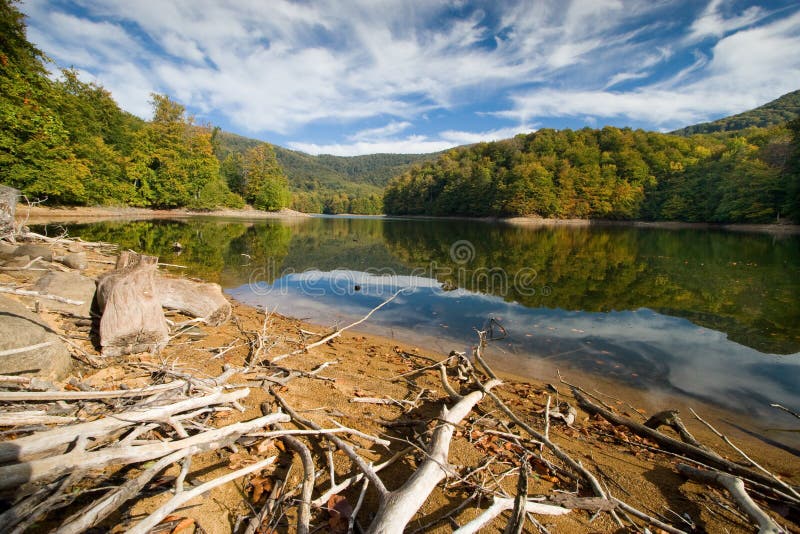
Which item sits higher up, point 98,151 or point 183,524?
point 98,151

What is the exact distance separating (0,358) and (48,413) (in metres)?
1.25

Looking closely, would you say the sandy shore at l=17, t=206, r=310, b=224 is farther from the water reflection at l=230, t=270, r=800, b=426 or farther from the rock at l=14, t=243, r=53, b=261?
the water reflection at l=230, t=270, r=800, b=426

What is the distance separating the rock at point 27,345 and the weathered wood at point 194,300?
2.38 metres

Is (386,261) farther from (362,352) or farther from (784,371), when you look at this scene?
(784,371)

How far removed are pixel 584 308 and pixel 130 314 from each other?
34.7 feet

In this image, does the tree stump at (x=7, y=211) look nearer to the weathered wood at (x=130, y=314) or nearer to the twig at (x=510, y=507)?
the weathered wood at (x=130, y=314)

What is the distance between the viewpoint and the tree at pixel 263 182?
246 feet

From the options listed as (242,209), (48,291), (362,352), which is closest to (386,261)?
(362,352)

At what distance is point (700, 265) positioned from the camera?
17.0 m

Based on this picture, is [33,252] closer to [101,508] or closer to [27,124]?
[101,508]

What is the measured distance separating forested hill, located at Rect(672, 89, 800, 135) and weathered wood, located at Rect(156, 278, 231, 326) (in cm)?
16848

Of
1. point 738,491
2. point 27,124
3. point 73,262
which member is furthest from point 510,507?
point 27,124

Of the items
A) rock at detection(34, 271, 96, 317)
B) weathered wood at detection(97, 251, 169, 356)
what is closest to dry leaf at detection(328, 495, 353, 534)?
weathered wood at detection(97, 251, 169, 356)

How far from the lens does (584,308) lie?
32.0 feet
